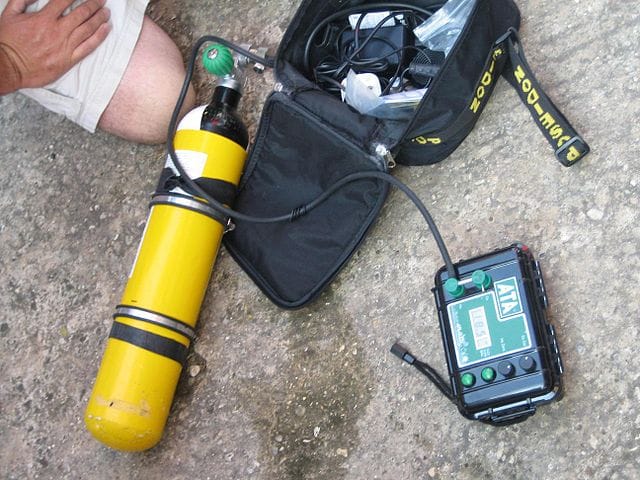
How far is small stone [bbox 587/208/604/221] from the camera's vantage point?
123 centimetres

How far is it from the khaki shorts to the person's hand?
0.02 metres

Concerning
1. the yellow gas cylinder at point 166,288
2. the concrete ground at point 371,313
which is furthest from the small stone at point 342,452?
the yellow gas cylinder at point 166,288

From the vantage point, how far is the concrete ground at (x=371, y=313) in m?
1.19

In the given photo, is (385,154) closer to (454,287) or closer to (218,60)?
(454,287)

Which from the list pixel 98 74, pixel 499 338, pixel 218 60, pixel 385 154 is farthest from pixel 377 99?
pixel 98 74

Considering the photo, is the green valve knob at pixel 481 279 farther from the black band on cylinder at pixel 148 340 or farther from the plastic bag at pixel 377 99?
the black band on cylinder at pixel 148 340

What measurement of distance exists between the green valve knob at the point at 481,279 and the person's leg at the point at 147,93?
2.54 ft

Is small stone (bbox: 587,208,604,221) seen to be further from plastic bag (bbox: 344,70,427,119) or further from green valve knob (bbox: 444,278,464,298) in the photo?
plastic bag (bbox: 344,70,427,119)

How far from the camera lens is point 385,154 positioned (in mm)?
1304

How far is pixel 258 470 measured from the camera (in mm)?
1363

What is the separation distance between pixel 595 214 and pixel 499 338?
0.97ft

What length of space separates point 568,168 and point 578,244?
5.7 inches

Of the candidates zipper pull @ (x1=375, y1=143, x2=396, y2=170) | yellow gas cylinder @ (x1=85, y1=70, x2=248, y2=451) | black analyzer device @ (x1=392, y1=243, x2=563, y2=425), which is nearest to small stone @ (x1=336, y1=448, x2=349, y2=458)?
black analyzer device @ (x1=392, y1=243, x2=563, y2=425)

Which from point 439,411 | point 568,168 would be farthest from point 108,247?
point 568,168
